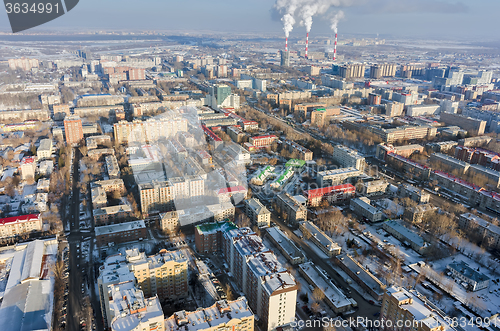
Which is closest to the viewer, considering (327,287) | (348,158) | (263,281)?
(263,281)

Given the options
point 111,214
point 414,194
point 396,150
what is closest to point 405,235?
point 414,194

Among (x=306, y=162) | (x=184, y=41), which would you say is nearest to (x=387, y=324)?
(x=306, y=162)

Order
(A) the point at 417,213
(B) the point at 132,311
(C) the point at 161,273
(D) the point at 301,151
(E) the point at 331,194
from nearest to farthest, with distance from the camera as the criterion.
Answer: (B) the point at 132,311, (C) the point at 161,273, (A) the point at 417,213, (E) the point at 331,194, (D) the point at 301,151

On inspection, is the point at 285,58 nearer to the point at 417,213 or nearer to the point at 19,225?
the point at 417,213

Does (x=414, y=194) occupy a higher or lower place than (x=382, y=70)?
lower

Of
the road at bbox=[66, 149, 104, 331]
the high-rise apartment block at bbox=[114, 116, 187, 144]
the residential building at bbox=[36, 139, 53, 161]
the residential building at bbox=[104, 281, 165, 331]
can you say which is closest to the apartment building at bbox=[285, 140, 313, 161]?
the high-rise apartment block at bbox=[114, 116, 187, 144]

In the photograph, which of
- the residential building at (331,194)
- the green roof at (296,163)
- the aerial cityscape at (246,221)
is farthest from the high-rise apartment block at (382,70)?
the residential building at (331,194)

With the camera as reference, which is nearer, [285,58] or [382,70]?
[382,70]
